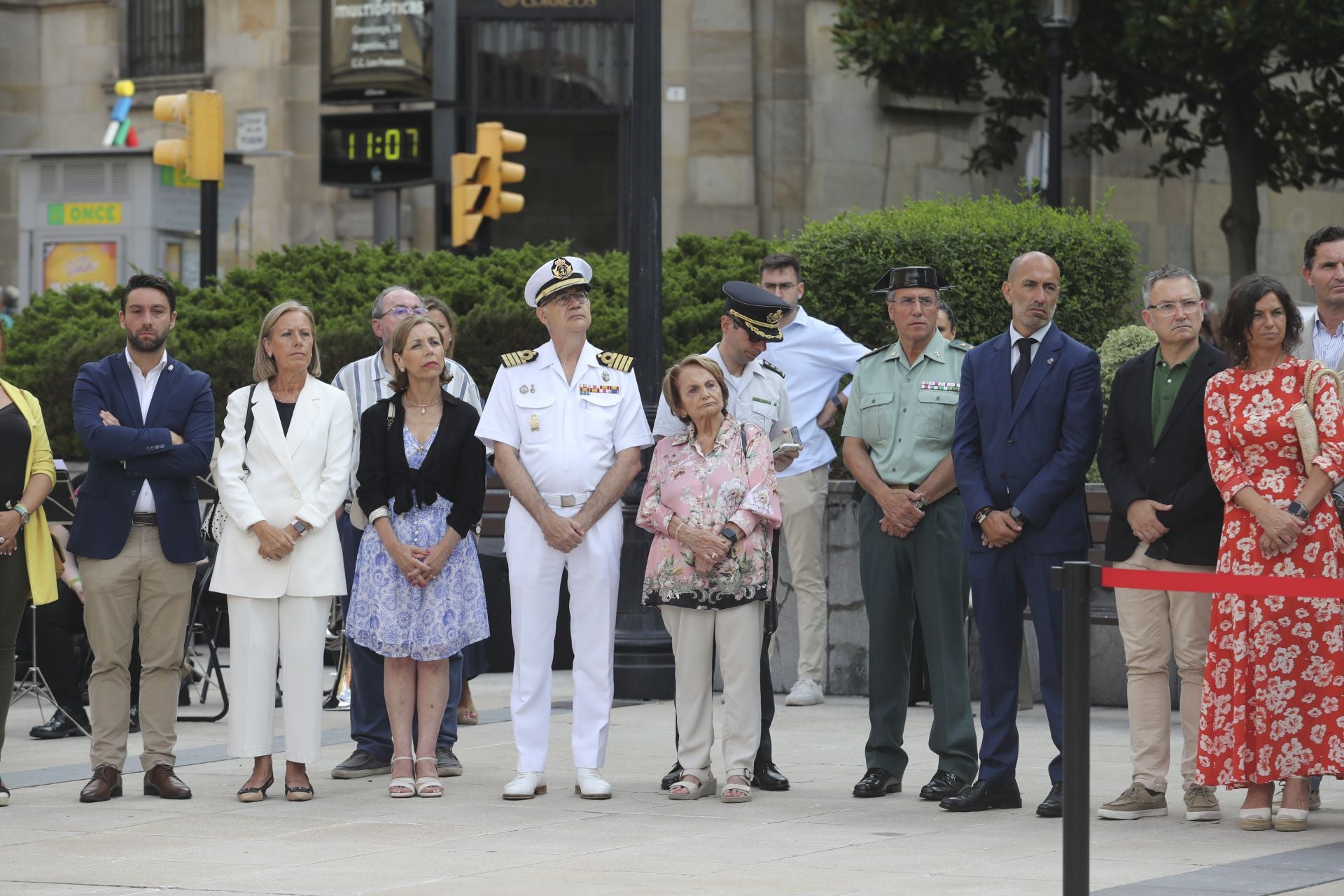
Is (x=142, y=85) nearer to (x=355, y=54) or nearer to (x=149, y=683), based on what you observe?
(x=355, y=54)

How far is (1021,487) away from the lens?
27.6 feet

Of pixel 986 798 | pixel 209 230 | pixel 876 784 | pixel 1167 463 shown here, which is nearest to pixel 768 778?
pixel 876 784

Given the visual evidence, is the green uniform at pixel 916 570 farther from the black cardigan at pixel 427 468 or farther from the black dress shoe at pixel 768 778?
the black cardigan at pixel 427 468

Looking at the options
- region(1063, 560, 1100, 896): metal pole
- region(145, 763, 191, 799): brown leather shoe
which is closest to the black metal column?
region(145, 763, 191, 799): brown leather shoe

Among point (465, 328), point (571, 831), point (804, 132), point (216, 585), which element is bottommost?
point (571, 831)

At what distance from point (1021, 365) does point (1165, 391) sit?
1.86ft

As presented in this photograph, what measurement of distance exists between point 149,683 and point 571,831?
2.20m

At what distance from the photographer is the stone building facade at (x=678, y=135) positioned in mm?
24516

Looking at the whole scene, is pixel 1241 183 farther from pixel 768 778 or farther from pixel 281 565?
pixel 281 565

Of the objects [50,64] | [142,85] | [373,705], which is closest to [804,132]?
[142,85]

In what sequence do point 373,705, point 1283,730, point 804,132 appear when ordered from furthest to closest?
point 804,132 < point 373,705 < point 1283,730

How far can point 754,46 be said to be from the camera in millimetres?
24656

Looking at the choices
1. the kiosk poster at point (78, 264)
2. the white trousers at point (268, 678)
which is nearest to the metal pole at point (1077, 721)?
the white trousers at point (268, 678)

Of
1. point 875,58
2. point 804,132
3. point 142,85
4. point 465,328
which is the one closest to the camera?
point 465,328
